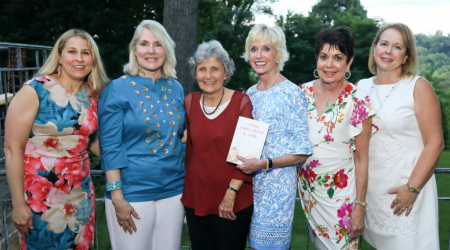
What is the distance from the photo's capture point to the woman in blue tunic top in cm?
281

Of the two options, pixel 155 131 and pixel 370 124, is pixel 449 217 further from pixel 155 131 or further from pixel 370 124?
pixel 155 131

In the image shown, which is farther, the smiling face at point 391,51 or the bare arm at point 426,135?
the smiling face at point 391,51

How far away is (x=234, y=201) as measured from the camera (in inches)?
110

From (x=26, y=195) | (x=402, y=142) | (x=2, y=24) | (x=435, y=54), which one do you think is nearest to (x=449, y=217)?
(x=402, y=142)

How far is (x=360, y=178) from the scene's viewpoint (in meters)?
2.94

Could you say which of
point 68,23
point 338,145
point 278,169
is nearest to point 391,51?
point 338,145

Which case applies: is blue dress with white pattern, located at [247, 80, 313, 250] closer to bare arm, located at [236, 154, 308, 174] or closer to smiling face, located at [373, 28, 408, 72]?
bare arm, located at [236, 154, 308, 174]

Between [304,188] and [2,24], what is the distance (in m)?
14.3

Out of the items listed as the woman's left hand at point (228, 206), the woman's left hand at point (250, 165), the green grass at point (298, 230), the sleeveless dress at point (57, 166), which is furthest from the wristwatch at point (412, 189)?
the green grass at point (298, 230)

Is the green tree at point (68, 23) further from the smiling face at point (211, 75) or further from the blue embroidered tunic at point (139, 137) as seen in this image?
the smiling face at point (211, 75)

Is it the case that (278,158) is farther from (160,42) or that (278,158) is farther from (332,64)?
(160,42)

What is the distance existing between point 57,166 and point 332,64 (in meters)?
1.96

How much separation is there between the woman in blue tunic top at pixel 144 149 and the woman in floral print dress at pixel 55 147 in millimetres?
172

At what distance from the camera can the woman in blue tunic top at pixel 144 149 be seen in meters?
2.81
